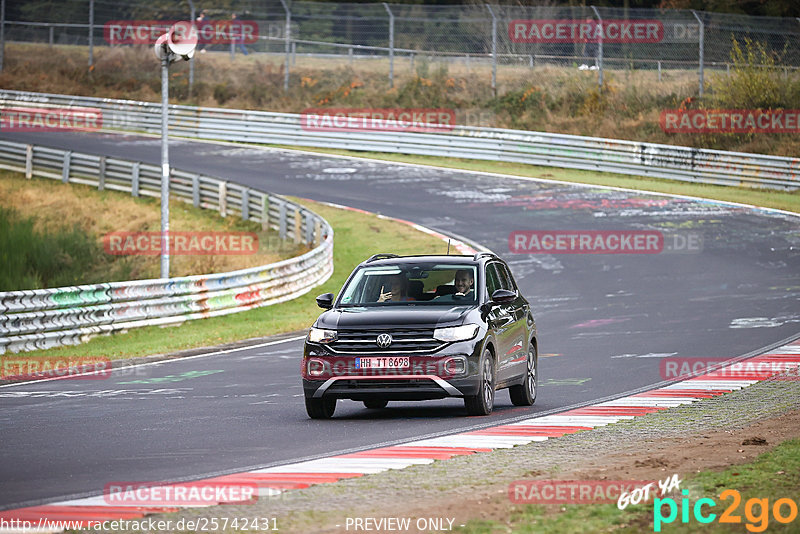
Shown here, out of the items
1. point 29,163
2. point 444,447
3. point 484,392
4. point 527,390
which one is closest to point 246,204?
point 29,163

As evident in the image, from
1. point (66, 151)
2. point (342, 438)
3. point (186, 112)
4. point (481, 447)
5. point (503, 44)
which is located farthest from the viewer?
point (186, 112)

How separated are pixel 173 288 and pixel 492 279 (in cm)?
1068

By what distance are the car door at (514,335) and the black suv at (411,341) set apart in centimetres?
4

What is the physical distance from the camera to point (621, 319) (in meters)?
22.1

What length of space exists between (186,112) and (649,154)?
20.9 m

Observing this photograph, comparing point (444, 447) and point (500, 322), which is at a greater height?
point (500, 322)

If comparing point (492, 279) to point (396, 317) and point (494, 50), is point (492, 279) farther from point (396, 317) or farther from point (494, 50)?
point (494, 50)

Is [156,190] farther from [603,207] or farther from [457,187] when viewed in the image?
[603,207]

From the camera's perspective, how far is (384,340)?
480 inches

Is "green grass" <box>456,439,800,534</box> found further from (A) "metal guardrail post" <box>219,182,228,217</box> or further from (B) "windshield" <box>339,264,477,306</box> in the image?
(A) "metal guardrail post" <box>219,182,228,217</box>

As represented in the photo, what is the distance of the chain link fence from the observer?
42.5 meters

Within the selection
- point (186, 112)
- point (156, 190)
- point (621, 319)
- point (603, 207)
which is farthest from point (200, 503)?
point (186, 112)

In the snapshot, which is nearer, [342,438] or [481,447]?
[481,447]

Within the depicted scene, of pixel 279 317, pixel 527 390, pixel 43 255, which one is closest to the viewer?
pixel 527 390
